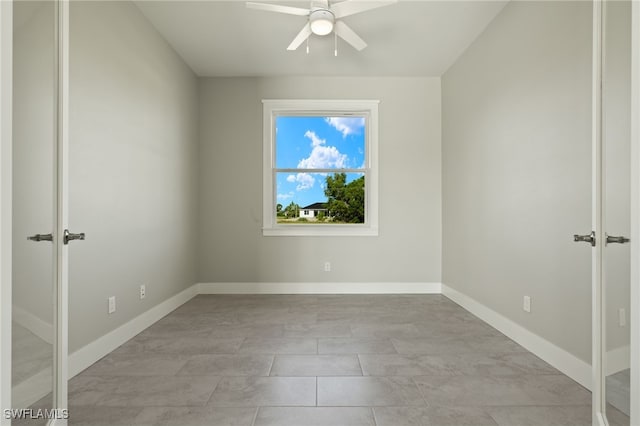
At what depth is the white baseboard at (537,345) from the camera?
208cm

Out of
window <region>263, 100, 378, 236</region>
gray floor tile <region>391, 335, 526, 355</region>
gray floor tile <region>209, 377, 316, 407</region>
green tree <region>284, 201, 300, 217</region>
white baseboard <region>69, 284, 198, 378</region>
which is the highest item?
window <region>263, 100, 378, 236</region>

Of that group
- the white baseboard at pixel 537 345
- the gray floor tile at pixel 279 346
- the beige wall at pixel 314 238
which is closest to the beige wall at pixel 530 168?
the white baseboard at pixel 537 345

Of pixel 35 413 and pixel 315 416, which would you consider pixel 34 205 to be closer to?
pixel 35 413

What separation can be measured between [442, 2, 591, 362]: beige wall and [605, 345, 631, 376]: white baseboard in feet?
2.40

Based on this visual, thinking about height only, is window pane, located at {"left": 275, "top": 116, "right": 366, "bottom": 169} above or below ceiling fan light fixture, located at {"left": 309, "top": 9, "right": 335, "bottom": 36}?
below

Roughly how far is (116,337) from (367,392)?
74.5 inches

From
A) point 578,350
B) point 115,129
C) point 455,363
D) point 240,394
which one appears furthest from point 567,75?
point 115,129

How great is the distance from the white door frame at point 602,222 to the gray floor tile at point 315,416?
989mm

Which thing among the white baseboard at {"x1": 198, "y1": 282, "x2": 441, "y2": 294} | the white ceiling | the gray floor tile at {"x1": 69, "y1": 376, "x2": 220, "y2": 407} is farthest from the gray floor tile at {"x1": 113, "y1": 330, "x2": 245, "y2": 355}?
the white ceiling

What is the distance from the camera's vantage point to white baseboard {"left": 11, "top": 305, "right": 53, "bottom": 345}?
118 cm

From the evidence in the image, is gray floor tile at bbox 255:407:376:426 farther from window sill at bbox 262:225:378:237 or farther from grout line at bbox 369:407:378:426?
window sill at bbox 262:225:378:237
